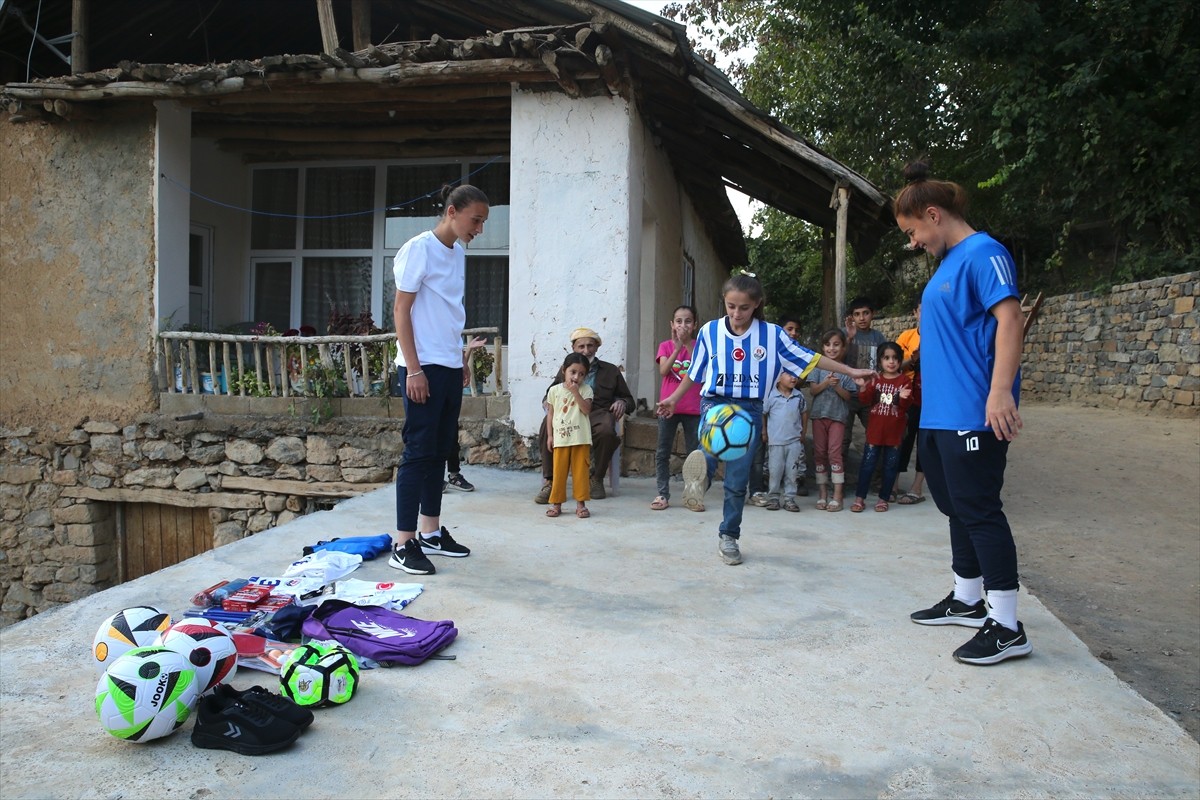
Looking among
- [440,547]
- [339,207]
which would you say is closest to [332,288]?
[339,207]

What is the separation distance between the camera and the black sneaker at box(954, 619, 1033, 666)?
3.07 meters

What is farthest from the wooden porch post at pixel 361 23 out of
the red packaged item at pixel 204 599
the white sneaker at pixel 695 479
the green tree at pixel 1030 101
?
the green tree at pixel 1030 101

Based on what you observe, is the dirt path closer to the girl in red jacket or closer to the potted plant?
the girl in red jacket

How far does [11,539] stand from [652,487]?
6.99m

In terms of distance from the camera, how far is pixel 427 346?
4.08m

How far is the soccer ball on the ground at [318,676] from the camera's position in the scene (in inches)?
101

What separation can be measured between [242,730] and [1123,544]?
6.47 meters

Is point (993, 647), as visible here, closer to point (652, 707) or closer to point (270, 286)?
point (652, 707)

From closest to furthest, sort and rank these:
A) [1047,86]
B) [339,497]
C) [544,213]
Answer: [544,213] < [339,497] < [1047,86]

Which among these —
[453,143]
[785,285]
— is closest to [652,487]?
[453,143]

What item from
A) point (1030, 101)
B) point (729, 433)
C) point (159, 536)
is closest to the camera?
point (729, 433)

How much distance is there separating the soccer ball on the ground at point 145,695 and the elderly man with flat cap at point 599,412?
394cm

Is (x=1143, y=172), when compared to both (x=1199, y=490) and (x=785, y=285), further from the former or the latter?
(x=785, y=285)

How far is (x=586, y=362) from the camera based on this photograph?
6.03 m
